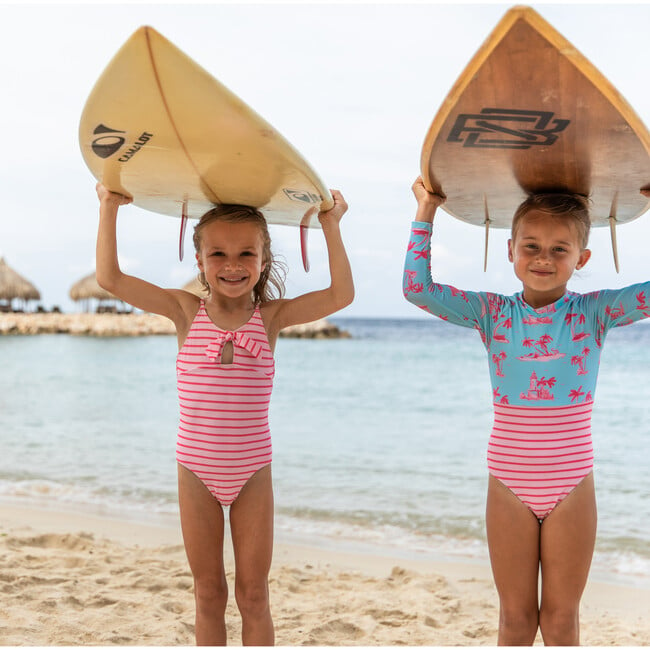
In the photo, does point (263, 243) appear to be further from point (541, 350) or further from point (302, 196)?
point (541, 350)

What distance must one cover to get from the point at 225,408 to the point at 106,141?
42.8 inches

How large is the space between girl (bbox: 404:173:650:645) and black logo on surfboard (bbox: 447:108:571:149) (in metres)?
0.29

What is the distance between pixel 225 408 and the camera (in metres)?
2.83

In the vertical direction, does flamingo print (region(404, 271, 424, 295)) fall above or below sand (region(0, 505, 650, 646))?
above

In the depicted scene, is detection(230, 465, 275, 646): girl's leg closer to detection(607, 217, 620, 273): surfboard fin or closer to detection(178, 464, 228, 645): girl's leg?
detection(178, 464, 228, 645): girl's leg

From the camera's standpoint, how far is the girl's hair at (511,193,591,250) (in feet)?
8.92

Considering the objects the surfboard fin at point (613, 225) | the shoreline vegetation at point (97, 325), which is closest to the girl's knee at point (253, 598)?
the surfboard fin at point (613, 225)

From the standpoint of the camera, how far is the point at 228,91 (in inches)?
97.2

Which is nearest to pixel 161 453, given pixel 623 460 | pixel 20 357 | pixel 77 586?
pixel 77 586

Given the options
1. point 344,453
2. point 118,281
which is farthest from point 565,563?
point 344,453

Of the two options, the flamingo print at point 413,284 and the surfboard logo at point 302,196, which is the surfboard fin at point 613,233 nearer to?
the flamingo print at point 413,284

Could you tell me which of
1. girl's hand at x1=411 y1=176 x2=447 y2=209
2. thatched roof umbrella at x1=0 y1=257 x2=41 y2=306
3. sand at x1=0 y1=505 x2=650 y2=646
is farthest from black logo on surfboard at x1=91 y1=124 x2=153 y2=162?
thatched roof umbrella at x1=0 y1=257 x2=41 y2=306

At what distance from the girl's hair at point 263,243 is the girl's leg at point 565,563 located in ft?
4.69

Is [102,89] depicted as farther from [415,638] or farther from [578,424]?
[415,638]
